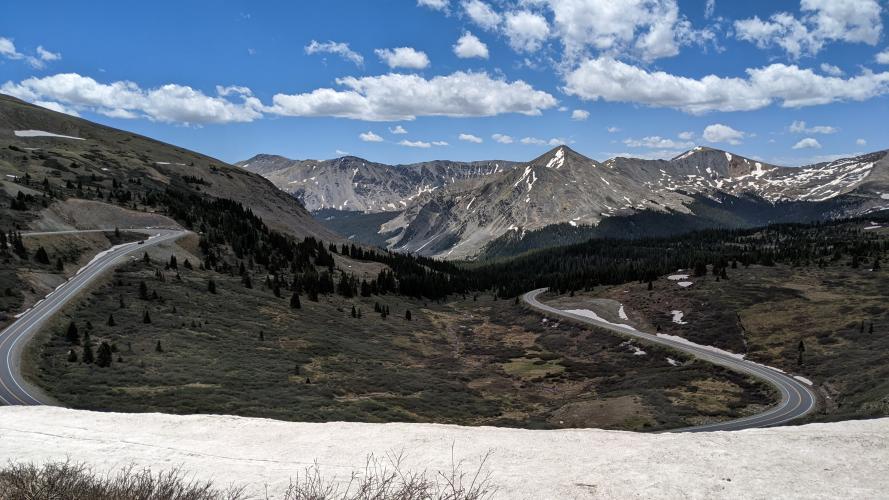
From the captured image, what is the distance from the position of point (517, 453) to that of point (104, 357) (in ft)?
152

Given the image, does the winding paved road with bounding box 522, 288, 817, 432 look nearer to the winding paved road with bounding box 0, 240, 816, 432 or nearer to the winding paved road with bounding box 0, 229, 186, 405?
the winding paved road with bounding box 0, 240, 816, 432

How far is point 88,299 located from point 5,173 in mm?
89752

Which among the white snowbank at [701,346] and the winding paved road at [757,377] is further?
the white snowbank at [701,346]

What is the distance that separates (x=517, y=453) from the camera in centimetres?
1789

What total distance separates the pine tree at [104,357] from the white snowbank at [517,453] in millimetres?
26307

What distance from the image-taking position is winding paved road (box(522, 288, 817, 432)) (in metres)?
50.6

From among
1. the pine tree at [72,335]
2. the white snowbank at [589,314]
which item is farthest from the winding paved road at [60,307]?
the white snowbank at [589,314]

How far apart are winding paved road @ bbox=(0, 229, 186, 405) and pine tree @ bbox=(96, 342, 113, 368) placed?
591 centimetres

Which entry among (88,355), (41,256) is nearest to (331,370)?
(88,355)

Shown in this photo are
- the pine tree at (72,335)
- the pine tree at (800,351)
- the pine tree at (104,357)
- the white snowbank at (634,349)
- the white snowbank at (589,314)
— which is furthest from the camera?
the white snowbank at (589,314)

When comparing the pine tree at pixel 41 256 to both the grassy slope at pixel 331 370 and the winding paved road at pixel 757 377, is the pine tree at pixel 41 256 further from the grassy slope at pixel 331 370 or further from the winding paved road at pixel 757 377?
the winding paved road at pixel 757 377

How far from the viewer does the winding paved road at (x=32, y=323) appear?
1481 inches

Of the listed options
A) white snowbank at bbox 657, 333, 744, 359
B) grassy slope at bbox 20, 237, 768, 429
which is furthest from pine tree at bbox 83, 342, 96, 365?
white snowbank at bbox 657, 333, 744, 359

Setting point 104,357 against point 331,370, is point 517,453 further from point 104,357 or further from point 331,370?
Answer: point 331,370
